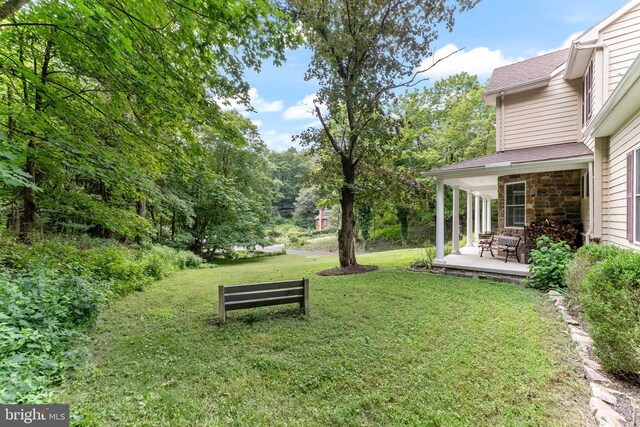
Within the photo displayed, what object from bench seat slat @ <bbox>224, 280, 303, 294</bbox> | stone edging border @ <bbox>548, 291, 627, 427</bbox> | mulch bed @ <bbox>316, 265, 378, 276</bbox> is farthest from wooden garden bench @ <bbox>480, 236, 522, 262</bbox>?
bench seat slat @ <bbox>224, 280, 303, 294</bbox>

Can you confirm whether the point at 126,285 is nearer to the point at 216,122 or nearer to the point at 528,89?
the point at 216,122

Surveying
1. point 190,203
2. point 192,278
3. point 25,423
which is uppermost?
point 190,203

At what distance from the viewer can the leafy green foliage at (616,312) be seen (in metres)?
2.60

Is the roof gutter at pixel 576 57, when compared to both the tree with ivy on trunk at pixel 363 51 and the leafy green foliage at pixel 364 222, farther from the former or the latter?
the leafy green foliage at pixel 364 222

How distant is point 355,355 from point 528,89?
10671mm

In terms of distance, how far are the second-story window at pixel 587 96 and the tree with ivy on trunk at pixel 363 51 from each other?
12.2ft

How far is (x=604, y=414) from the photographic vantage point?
2.27m

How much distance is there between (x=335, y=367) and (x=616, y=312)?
9.23ft

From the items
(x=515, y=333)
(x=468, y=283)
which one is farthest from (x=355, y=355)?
(x=468, y=283)

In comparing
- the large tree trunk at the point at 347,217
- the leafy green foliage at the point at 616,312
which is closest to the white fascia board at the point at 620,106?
the leafy green foliage at the point at 616,312

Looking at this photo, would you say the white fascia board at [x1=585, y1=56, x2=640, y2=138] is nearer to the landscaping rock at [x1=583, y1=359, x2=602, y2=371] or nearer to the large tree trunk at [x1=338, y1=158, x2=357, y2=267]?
the landscaping rock at [x1=583, y1=359, x2=602, y2=371]

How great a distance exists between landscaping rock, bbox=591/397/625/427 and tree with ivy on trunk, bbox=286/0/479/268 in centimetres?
712

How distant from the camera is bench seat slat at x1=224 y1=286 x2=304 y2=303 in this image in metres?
4.45

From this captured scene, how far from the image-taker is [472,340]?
369 centimetres
